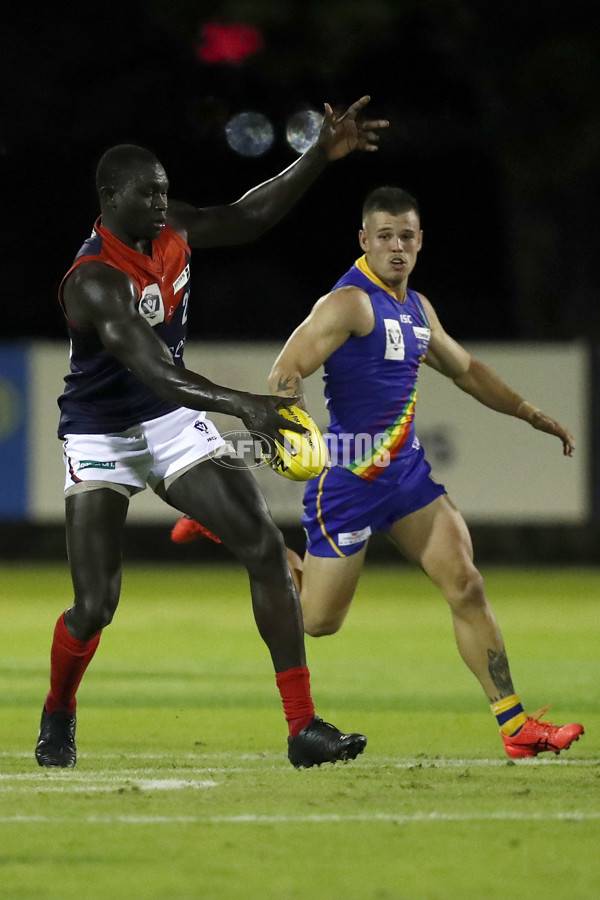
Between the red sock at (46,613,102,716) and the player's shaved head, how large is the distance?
179cm

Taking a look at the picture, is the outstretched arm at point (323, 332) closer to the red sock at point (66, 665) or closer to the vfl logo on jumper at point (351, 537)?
the vfl logo on jumper at point (351, 537)

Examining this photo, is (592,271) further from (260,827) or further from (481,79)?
(260,827)

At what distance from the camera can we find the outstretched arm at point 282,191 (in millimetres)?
7684

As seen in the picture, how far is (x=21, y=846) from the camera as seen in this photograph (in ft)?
18.4

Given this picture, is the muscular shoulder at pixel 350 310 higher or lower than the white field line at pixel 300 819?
higher

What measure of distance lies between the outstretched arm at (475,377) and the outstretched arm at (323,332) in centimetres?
41

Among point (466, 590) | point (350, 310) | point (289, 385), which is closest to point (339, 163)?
point (350, 310)

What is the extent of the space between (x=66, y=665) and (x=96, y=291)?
5.30 feet

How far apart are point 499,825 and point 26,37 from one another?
2095 centimetres

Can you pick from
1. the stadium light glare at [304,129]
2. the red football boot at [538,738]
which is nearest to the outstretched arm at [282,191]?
the stadium light glare at [304,129]

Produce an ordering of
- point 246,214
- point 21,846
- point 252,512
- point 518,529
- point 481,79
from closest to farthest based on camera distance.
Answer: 1. point 21,846
2. point 252,512
3. point 246,214
4. point 518,529
5. point 481,79

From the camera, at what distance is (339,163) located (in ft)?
98.4

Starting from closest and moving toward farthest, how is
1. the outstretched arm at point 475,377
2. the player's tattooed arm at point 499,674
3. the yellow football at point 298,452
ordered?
the yellow football at point 298,452 → the player's tattooed arm at point 499,674 → the outstretched arm at point 475,377

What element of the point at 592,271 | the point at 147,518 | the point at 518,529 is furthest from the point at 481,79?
the point at 147,518
